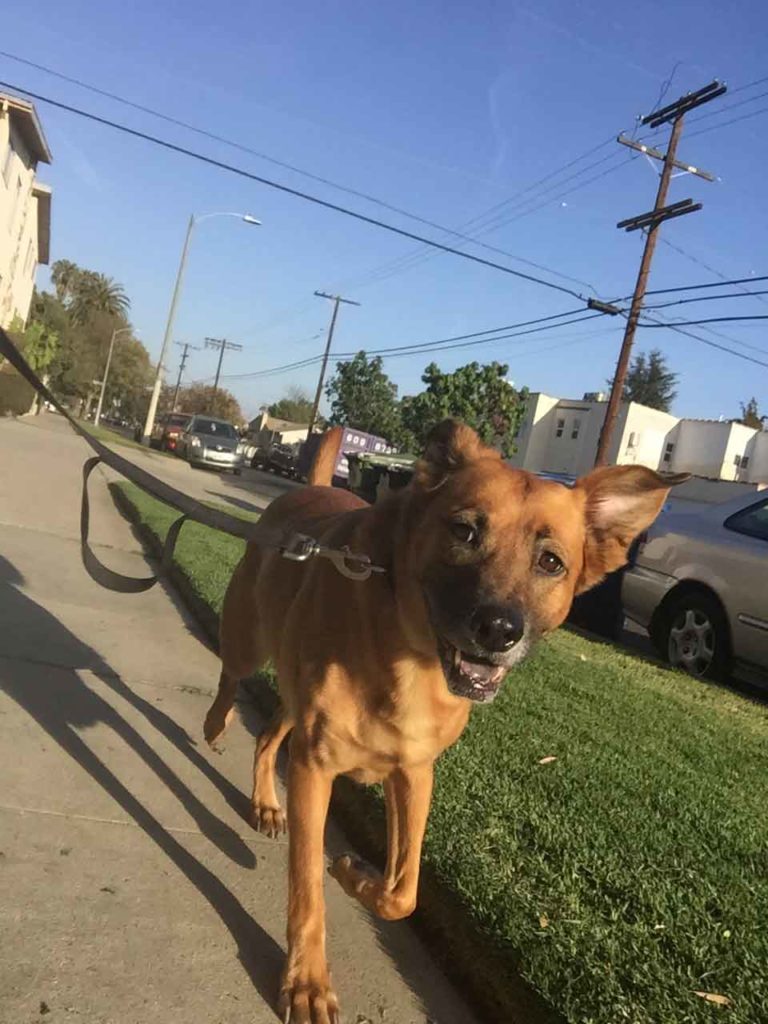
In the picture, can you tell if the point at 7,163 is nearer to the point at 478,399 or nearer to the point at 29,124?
the point at 29,124

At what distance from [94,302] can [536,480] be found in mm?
99217

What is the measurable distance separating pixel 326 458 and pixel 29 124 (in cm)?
3276

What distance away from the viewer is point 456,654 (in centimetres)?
261

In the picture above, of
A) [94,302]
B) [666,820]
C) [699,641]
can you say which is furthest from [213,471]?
[94,302]

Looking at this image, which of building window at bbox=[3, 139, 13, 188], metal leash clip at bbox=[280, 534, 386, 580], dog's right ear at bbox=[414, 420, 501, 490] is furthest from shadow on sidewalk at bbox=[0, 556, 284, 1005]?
building window at bbox=[3, 139, 13, 188]

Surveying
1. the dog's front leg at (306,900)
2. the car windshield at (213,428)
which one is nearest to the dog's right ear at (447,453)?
the dog's front leg at (306,900)

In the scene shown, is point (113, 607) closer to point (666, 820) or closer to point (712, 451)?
point (666, 820)

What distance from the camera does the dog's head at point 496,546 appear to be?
2537 mm

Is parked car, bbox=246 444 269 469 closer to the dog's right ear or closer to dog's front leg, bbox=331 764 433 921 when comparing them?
the dog's right ear

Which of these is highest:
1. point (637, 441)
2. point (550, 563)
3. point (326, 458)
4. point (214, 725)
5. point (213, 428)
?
point (637, 441)

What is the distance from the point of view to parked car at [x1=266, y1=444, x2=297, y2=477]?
4997cm

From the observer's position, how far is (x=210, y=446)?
3253cm

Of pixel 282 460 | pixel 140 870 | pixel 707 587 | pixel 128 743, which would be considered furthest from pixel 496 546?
pixel 282 460

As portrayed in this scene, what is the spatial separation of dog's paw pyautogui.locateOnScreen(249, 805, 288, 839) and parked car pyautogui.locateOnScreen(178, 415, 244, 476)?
96.6ft
